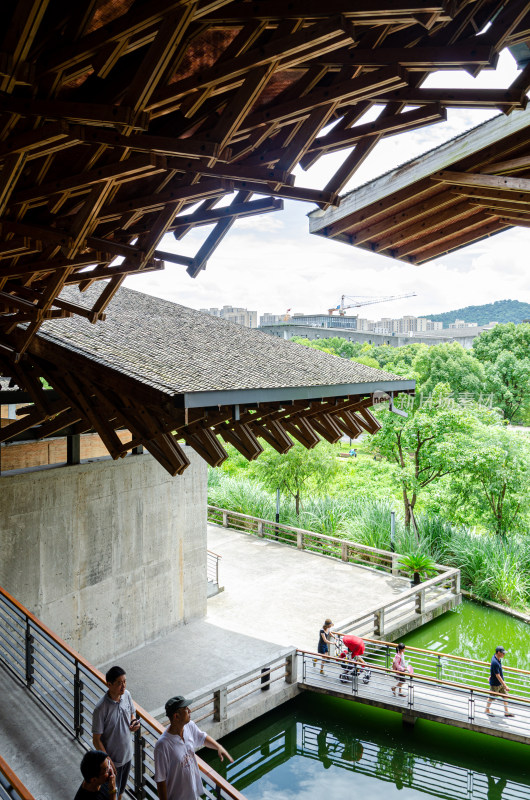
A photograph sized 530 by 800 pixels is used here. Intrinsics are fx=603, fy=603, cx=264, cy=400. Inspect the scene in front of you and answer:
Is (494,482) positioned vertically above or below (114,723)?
below

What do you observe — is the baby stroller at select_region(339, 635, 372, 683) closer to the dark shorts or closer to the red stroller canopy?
the red stroller canopy

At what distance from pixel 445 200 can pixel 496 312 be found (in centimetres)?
14329

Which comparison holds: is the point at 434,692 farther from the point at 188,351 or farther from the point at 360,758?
the point at 188,351

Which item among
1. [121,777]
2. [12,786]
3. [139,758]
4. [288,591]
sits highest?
[12,786]

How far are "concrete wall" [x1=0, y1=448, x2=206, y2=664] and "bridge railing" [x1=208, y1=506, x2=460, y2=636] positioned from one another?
3.28 meters

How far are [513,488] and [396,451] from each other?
3.40 m

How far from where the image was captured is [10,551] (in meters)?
8.70

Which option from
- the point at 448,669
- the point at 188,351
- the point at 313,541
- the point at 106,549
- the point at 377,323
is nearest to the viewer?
the point at 188,351

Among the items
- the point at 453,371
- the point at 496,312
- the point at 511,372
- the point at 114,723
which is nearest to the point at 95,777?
the point at 114,723

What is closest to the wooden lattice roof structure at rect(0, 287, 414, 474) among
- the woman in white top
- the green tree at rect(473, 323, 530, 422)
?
the woman in white top

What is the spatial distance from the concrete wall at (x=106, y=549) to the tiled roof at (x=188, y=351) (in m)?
2.28

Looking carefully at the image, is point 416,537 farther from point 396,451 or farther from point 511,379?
point 511,379

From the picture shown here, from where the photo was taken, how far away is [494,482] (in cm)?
1684

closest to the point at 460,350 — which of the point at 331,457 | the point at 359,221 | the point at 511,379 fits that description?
the point at 511,379
